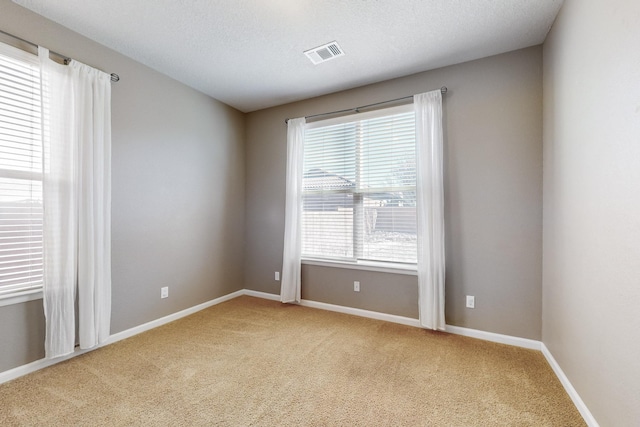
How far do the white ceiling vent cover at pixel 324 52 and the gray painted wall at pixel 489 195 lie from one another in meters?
0.75

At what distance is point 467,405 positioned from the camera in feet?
5.60

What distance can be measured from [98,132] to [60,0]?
3.00 ft

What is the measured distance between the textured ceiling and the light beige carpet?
270cm

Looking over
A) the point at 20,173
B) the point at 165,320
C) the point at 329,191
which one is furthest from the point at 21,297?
the point at 329,191

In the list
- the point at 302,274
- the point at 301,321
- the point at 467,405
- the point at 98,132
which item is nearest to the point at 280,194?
the point at 302,274

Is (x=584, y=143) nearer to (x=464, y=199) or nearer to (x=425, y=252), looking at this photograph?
(x=464, y=199)

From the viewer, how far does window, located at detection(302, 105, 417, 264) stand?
9.94 feet

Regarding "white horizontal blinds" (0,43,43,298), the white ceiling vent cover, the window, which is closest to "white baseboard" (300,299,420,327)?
the window

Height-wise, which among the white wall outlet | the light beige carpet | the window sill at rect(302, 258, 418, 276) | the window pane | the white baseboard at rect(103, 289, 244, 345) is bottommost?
the light beige carpet

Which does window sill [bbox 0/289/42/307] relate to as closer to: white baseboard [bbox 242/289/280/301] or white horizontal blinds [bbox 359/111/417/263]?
white baseboard [bbox 242/289/280/301]

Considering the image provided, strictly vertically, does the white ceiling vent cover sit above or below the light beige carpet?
above

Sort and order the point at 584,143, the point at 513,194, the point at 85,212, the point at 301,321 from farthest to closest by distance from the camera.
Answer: the point at 301,321 < the point at 513,194 < the point at 85,212 < the point at 584,143

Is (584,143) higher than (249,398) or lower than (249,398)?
higher

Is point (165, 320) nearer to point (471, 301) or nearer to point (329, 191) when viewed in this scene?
point (329, 191)
